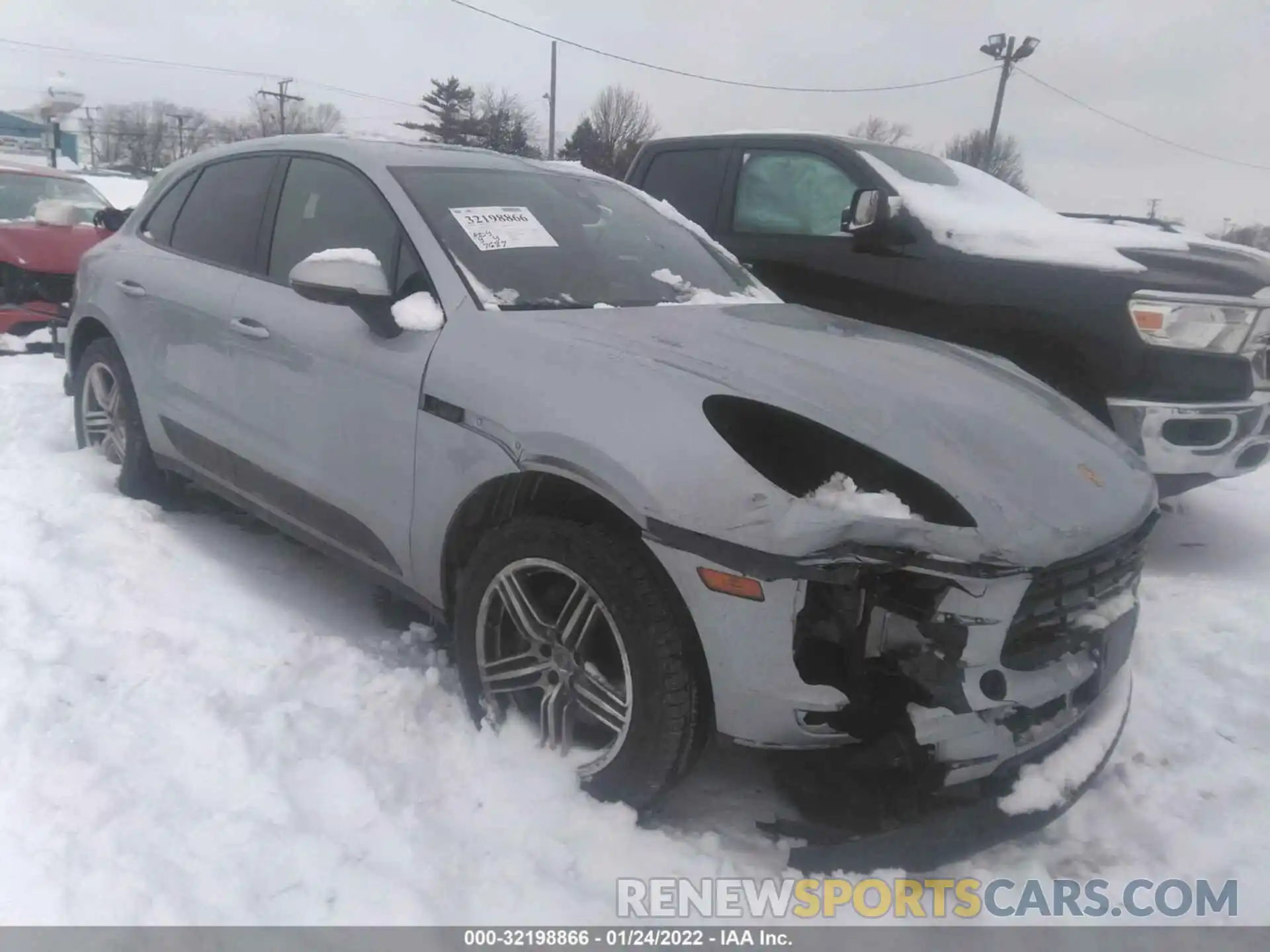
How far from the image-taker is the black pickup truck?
3.85m

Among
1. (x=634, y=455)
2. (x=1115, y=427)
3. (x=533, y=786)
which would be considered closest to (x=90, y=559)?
(x=533, y=786)

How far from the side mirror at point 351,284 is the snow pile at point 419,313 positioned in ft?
0.09

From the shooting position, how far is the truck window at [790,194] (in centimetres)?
507

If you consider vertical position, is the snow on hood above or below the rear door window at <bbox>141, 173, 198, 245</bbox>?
above

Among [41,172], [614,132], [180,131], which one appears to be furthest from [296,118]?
[41,172]

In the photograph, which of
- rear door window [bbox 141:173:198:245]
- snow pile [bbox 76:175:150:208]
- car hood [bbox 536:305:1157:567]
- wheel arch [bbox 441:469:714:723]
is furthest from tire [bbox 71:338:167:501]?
snow pile [bbox 76:175:150:208]

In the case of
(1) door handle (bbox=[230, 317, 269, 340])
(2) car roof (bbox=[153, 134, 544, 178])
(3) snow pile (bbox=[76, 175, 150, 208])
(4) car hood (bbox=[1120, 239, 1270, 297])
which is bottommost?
(3) snow pile (bbox=[76, 175, 150, 208])

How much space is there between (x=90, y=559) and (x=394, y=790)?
66.3 inches

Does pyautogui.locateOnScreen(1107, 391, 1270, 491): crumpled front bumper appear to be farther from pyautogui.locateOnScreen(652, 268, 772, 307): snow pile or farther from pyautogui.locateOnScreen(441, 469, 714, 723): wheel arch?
pyautogui.locateOnScreen(441, 469, 714, 723): wheel arch

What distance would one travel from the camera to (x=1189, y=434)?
382cm

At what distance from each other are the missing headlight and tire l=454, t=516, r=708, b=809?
0.34 metres

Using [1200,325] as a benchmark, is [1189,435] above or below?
below

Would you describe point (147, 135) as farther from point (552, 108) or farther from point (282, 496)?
point (282, 496)

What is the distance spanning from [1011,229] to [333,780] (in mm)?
3957
